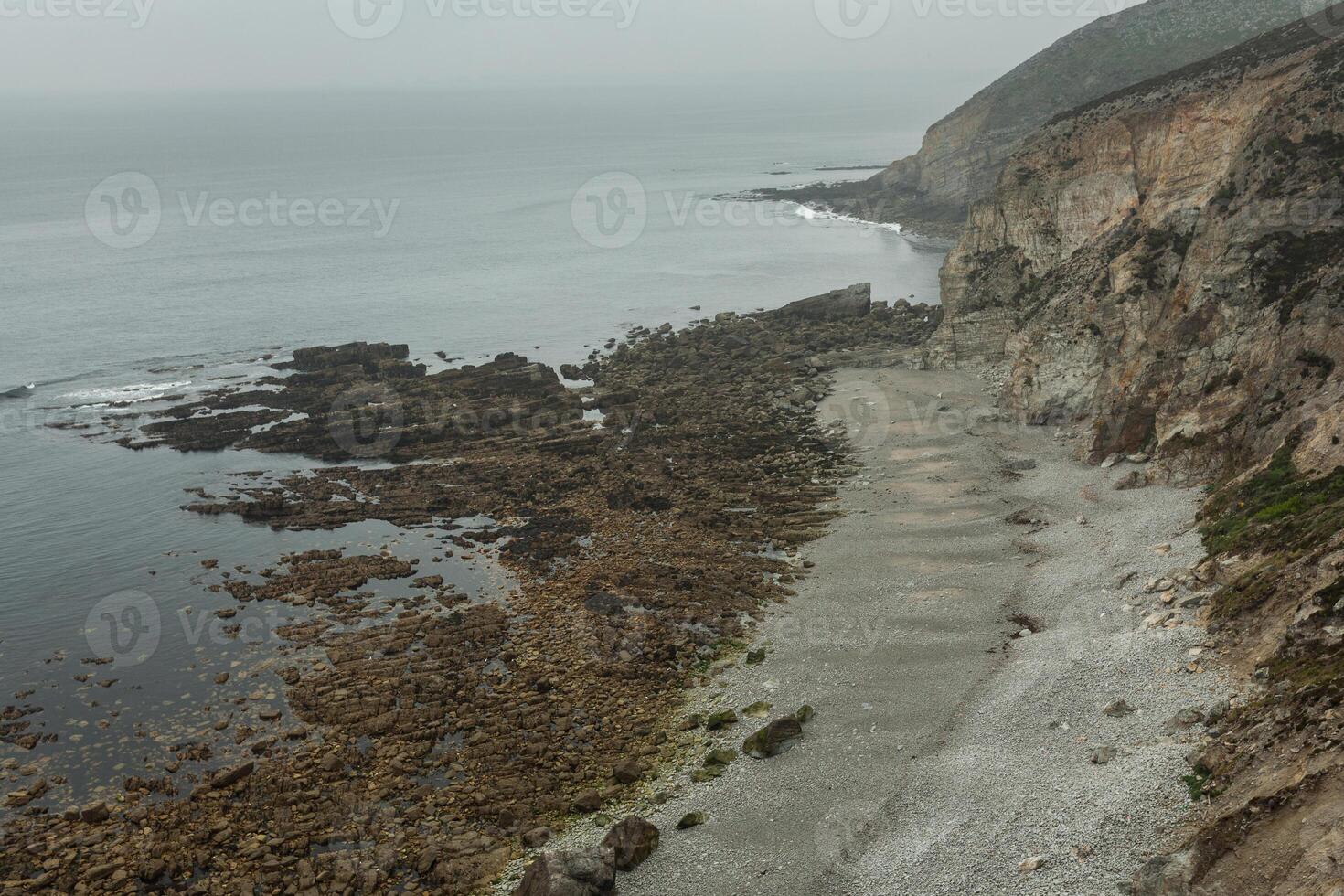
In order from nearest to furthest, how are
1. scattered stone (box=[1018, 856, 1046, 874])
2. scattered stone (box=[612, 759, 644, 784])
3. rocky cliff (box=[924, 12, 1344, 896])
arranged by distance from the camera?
rocky cliff (box=[924, 12, 1344, 896]) → scattered stone (box=[1018, 856, 1046, 874]) → scattered stone (box=[612, 759, 644, 784])

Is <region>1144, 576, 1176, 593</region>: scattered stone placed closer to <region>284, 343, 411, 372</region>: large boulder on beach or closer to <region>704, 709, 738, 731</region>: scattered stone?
<region>704, 709, 738, 731</region>: scattered stone

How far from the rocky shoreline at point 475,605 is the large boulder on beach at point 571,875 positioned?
6.90ft

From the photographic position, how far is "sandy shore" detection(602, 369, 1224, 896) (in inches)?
779

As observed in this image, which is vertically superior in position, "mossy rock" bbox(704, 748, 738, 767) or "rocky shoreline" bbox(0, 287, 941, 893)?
"rocky shoreline" bbox(0, 287, 941, 893)

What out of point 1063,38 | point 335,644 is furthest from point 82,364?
point 1063,38

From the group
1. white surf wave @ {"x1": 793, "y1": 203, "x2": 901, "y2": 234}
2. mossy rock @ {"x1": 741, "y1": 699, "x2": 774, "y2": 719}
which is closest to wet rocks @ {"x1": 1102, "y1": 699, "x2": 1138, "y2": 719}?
mossy rock @ {"x1": 741, "y1": 699, "x2": 774, "y2": 719}

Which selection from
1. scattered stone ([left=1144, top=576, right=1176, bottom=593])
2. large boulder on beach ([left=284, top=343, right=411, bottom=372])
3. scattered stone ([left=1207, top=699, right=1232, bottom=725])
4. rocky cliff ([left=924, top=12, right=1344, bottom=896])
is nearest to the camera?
rocky cliff ([left=924, top=12, right=1344, bottom=896])

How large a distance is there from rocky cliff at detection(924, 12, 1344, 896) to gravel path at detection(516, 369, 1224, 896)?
1542 millimetres

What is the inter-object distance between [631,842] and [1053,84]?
121466mm

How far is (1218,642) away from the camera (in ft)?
77.4

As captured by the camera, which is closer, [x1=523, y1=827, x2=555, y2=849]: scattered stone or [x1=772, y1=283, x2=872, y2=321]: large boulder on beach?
[x1=523, y1=827, x2=555, y2=849]: scattered stone

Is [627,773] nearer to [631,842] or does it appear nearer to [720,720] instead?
[631,842]

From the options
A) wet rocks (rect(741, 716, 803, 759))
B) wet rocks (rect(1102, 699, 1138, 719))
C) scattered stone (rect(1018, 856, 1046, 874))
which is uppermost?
wet rocks (rect(1102, 699, 1138, 719))

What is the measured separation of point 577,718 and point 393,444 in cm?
2832
